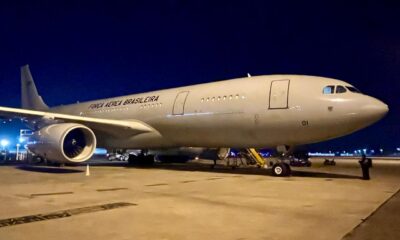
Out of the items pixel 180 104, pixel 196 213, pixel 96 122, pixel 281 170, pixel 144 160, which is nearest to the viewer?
pixel 196 213

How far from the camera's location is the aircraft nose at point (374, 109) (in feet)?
41.8

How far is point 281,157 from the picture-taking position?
15258mm

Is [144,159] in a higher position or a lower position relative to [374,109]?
lower

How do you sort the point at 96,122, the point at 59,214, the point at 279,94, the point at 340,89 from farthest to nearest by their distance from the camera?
1. the point at 96,122
2. the point at 279,94
3. the point at 340,89
4. the point at 59,214

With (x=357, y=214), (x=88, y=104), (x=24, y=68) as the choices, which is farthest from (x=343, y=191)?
(x=24, y=68)

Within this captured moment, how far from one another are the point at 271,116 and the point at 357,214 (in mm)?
7554

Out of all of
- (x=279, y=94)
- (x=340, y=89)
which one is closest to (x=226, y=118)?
(x=279, y=94)

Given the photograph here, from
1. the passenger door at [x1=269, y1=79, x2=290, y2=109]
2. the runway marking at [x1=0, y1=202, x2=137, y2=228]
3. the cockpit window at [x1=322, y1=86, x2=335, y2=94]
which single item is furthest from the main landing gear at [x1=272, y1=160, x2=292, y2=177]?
the runway marking at [x1=0, y1=202, x2=137, y2=228]

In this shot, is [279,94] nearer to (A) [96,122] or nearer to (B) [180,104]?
(B) [180,104]

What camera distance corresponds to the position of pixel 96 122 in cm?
1809

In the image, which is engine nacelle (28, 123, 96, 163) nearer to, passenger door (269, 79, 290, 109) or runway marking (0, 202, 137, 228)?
passenger door (269, 79, 290, 109)

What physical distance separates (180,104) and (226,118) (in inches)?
113

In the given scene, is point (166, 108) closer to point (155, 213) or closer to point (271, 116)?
point (271, 116)

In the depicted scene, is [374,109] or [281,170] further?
[281,170]
